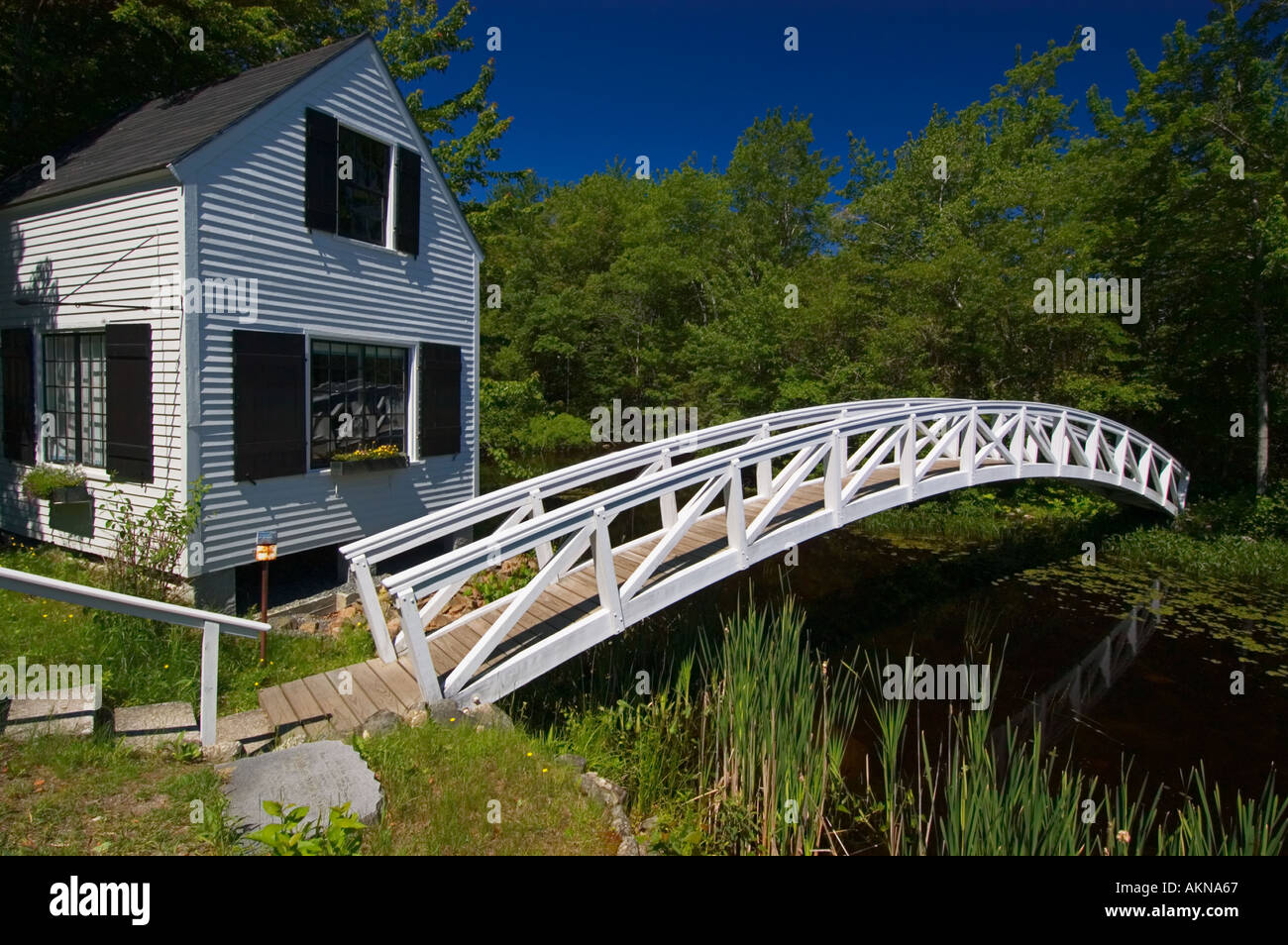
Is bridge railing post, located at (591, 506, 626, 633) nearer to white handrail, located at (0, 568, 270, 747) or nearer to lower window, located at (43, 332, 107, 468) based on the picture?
white handrail, located at (0, 568, 270, 747)

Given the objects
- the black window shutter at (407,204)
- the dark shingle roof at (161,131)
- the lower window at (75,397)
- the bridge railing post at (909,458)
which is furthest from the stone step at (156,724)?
the bridge railing post at (909,458)

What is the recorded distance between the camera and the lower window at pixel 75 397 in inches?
307

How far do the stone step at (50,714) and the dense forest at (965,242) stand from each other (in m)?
10.6

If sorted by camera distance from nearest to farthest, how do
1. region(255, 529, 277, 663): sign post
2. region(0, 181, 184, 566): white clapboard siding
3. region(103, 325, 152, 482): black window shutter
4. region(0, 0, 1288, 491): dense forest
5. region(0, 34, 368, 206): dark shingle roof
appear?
region(255, 529, 277, 663): sign post < region(0, 181, 184, 566): white clapboard siding < region(103, 325, 152, 482): black window shutter < region(0, 34, 368, 206): dark shingle roof < region(0, 0, 1288, 491): dense forest

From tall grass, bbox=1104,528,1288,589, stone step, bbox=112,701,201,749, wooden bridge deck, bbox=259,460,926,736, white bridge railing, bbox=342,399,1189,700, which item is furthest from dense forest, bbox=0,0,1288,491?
stone step, bbox=112,701,201,749

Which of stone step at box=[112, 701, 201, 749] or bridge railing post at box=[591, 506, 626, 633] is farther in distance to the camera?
bridge railing post at box=[591, 506, 626, 633]

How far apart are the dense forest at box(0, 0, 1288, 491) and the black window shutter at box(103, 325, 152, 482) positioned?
639cm

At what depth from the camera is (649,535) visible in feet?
23.6

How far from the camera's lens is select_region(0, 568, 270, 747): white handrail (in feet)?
11.1

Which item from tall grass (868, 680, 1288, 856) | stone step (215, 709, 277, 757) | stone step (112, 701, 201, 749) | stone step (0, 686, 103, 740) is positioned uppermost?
stone step (0, 686, 103, 740)

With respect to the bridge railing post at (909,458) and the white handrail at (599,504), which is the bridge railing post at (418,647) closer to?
the white handrail at (599,504)

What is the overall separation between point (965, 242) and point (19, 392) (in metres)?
17.6
